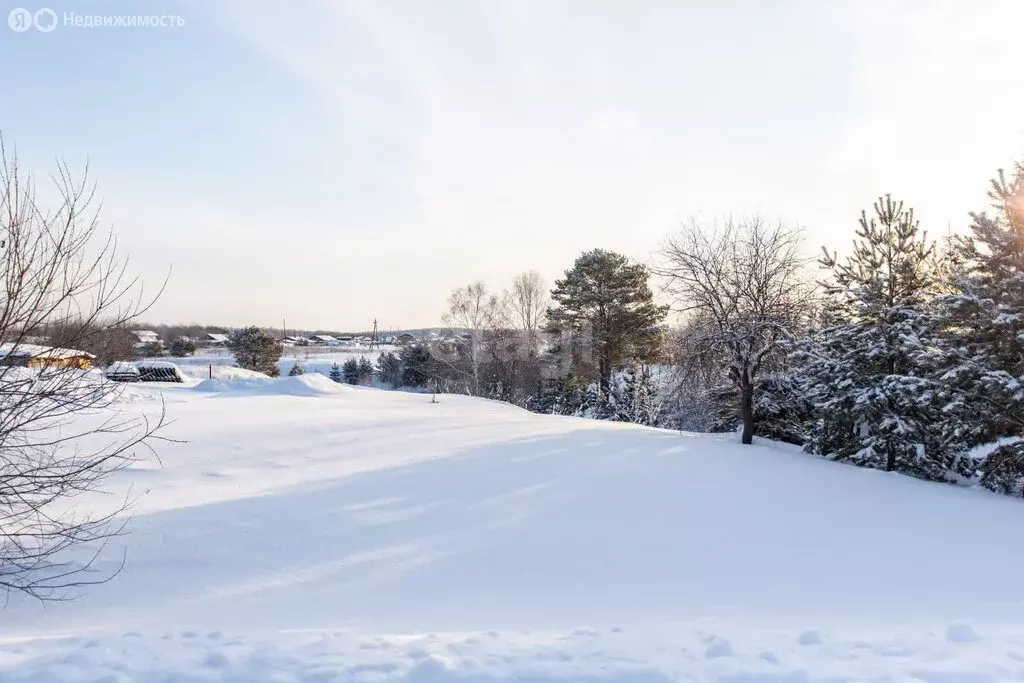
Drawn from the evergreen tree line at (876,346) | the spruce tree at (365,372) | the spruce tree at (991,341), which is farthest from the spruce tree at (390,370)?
the spruce tree at (991,341)

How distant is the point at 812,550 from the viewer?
21.2ft

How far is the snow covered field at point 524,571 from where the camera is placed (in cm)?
353

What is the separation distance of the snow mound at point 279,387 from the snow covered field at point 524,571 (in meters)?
8.16

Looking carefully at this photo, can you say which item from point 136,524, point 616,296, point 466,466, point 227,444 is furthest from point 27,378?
point 616,296

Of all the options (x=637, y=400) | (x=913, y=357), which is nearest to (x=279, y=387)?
(x=637, y=400)

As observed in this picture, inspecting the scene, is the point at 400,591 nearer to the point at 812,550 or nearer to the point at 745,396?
the point at 812,550

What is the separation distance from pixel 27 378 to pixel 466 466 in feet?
17.6

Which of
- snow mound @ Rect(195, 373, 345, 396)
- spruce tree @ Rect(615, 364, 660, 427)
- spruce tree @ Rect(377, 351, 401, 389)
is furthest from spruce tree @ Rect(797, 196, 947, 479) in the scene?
spruce tree @ Rect(377, 351, 401, 389)

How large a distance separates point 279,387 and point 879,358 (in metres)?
16.9

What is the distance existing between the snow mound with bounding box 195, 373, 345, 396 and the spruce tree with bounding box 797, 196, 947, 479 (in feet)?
47.8

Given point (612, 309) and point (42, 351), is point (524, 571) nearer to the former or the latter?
point (42, 351)

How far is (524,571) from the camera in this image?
19.0 feet

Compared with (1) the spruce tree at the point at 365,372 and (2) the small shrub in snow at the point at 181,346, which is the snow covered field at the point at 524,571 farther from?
(2) the small shrub in snow at the point at 181,346

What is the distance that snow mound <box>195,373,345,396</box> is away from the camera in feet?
60.2
